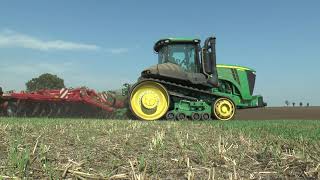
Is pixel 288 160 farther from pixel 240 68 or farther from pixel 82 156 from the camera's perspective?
pixel 240 68

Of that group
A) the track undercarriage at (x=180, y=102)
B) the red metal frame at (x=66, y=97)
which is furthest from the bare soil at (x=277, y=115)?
the red metal frame at (x=66, y=97)

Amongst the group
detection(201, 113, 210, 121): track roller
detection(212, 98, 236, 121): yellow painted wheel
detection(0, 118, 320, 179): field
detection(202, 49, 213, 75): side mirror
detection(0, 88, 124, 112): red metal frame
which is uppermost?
detection(202, 49, 213, 75): side mirror

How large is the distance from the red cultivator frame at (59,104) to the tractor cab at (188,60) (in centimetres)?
288

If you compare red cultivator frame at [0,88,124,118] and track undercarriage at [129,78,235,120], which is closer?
track undercarriage at [129,78,235,120]

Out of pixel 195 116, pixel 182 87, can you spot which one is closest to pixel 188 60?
pixel 182 87

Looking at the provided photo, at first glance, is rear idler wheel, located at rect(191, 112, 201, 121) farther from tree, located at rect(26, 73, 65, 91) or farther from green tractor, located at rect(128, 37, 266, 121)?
tree, located at rect(26, 73, 65, 91)

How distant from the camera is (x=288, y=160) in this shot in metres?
4.25

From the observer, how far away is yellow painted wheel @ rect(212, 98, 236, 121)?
15836 millimetres

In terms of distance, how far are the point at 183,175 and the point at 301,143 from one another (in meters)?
2.41

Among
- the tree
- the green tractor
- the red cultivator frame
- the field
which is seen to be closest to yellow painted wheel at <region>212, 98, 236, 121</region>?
the green tractor

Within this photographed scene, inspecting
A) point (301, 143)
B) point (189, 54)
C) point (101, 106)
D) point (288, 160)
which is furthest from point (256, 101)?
point (288, 160)

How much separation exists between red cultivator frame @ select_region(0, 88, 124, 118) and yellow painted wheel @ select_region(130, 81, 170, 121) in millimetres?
2609

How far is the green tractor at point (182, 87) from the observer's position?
50.4 ft

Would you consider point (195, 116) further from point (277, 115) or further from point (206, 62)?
point (277, 115)
